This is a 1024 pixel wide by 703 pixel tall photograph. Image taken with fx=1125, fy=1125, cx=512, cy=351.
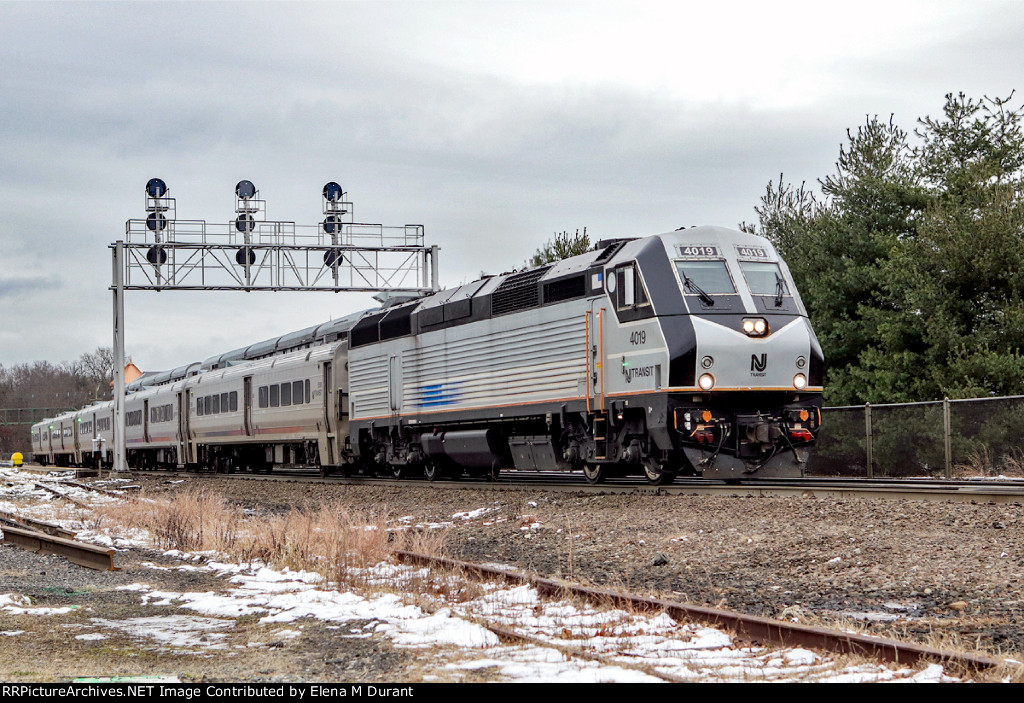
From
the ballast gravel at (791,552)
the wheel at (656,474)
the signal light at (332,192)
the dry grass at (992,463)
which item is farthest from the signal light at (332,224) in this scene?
the dry grass at (992,463)

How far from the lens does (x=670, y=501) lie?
1573cm

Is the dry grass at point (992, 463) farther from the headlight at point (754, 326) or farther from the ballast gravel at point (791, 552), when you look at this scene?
the ballast gravel at point (791, 552)

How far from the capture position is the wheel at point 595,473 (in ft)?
62.1

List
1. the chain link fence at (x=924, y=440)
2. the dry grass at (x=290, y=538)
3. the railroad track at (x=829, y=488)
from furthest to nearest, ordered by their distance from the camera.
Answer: the chain link fence at (x=924, y=440)
the railroad track at (x=829, y=488)
the dry grass at (x=290, y=538)

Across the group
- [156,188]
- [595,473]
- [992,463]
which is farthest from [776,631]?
[156,188]

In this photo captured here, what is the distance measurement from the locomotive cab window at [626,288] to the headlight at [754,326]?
1.48 m

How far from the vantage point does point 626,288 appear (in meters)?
17.2

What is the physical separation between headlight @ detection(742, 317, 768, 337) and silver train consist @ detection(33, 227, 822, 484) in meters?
0.01

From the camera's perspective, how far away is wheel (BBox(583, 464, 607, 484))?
18938 mm

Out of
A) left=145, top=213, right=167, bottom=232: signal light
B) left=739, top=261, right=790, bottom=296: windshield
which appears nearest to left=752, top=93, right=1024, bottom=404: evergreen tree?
left=739, top=261, right=790, bottom=296: windshield

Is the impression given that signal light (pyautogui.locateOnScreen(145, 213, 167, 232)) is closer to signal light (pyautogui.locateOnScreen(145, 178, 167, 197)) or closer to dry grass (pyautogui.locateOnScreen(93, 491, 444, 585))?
signal light (pyautogui.locateOnScreen(145, 178, 167, 197))

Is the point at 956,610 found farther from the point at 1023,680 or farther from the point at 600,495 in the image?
the point at 600,495
